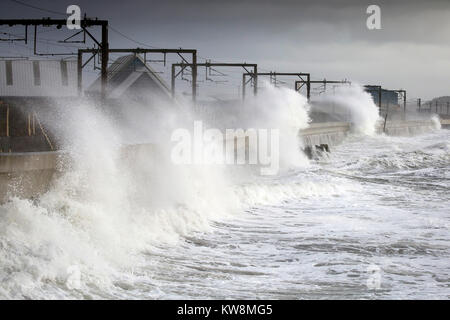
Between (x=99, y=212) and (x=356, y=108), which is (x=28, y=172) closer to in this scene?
(x=99, y=212)

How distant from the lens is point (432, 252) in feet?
37.6

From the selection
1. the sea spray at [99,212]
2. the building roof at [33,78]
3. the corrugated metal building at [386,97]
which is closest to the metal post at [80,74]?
the sea spray at [99,212]

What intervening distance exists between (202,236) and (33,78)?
94.7 feet

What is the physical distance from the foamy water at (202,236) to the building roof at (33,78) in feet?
61.9

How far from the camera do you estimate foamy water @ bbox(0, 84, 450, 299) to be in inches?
342

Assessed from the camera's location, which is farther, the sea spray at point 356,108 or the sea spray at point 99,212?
the sea spray at point 356,108

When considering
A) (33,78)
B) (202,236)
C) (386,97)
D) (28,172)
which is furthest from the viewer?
(386,97)

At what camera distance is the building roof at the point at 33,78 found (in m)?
38.4

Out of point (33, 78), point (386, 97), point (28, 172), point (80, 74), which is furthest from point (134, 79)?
point (386, 97)

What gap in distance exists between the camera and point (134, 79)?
161 ft

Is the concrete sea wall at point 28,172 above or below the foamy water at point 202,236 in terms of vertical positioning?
above

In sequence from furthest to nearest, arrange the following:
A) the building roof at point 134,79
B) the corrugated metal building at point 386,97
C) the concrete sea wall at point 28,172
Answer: the corrugated metal building at point 386,97 → the building roof at point 134,79 → the concrete sea wall at point 28,172

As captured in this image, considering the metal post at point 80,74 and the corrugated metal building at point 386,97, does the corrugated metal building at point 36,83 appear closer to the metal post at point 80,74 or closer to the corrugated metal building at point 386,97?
the metal post at point 80,74
